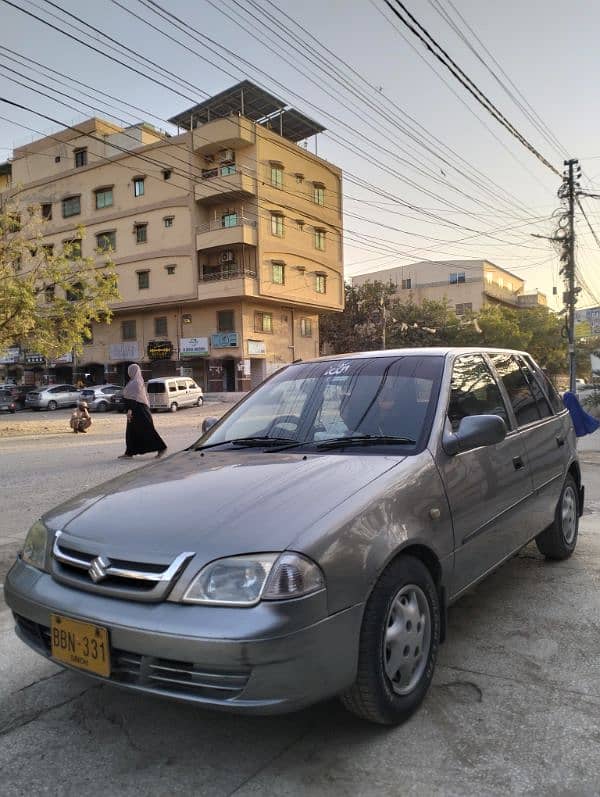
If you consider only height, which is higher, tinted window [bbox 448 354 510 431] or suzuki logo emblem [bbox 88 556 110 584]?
tinted window [bbox 448 354 510 431]

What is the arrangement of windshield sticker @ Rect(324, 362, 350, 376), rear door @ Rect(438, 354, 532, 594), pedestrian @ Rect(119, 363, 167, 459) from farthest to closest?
pedestrian @ Rect(119, 363, 167, 459) < windshield sticker @ Rect(324, 362, 350, 376) < rear door @ Rect(438, 354, 532, 594)

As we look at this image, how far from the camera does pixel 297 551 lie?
2.21 meters

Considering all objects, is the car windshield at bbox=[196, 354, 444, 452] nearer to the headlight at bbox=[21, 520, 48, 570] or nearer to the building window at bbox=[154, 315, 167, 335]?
the headlight at bbox=[21, 520, 48, 570]

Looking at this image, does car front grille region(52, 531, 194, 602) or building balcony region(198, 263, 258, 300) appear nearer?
car front grille region(52, 531, 194, 602)

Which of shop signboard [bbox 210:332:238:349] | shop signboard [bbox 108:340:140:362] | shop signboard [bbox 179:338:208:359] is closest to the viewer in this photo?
shop signboard [bbox 210:332:238:349]

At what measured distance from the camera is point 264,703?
2121mm

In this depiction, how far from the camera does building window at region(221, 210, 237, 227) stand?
127ft

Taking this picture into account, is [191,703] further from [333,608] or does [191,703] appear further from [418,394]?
[418,394]

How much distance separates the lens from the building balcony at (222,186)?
37.1 m

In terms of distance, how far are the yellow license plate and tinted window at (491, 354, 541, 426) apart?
2.91 m

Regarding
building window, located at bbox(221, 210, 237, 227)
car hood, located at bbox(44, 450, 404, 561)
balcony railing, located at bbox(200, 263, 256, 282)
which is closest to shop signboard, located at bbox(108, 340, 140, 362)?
balcony railing, located at bbox(200, 263, 256, 282)

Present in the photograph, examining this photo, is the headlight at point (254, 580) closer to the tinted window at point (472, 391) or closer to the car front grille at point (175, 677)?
the car front grille at point (175, 677)

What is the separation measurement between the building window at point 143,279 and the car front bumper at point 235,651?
41.5 metres

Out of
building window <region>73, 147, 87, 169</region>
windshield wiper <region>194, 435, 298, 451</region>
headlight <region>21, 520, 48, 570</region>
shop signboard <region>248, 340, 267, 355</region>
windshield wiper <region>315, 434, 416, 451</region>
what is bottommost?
headlight <region>21, 520, 48, 570</region>
